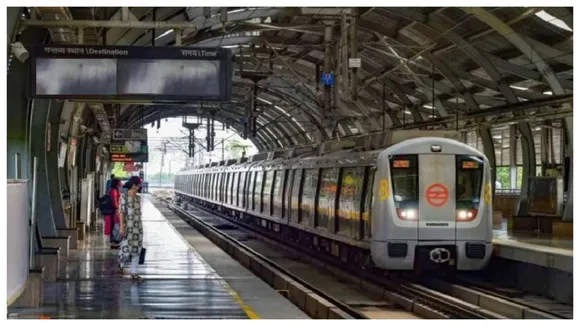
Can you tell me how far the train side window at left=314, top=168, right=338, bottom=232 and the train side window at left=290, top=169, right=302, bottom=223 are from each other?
6.99ft

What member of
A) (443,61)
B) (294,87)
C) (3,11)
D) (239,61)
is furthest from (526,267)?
(294,87)

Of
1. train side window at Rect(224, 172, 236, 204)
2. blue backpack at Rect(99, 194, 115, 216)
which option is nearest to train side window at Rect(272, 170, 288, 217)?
blue backpack at Rect(99, 194, 115, 216)

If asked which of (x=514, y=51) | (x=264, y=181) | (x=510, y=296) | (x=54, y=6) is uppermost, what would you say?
(x=514, y=51)

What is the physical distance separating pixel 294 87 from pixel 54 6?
33.3 meters

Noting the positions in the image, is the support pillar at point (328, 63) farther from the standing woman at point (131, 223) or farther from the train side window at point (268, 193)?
the standing woman at point (131, 223)

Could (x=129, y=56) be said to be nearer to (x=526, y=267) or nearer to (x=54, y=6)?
(x=54, y=6)

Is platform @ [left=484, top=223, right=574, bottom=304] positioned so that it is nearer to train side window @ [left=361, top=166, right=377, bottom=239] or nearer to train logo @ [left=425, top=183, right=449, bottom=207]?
train logo @ [left=425, top=183, right=449, bottom=207]

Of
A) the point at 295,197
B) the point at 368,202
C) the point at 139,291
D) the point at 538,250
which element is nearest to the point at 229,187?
the point at 295,197

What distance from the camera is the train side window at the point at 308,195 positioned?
21031 millimetres

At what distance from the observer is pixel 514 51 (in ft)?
92.4

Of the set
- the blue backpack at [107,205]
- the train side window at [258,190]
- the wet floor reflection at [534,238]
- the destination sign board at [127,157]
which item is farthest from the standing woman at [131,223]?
the destination sign board at [127,157]

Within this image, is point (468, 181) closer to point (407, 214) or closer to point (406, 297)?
point (407, 214)

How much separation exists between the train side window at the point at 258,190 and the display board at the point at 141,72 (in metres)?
17.4

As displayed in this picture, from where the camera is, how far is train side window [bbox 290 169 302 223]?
22812 millimetres
